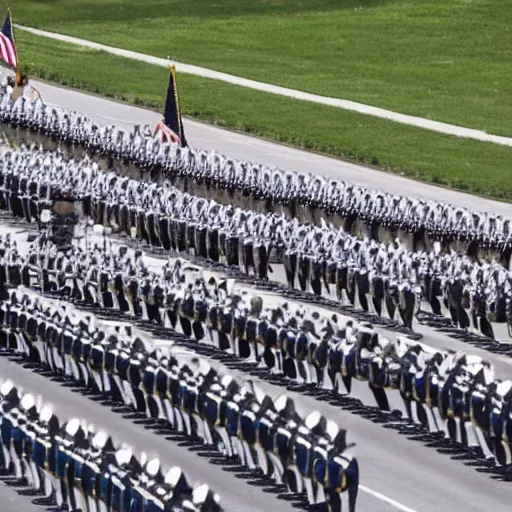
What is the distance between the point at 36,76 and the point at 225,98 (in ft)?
24.8

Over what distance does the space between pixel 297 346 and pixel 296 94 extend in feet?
148

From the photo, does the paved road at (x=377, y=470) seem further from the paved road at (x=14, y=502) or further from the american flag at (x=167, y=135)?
the american flag at (x=167, y=135)

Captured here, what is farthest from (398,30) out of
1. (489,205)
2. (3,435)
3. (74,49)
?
(3,435)

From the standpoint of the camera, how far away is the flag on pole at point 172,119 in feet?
174

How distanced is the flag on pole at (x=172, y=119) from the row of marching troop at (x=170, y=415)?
18595 millimetres

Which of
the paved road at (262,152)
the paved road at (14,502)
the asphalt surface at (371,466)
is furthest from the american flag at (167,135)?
the paved road at (14,502)

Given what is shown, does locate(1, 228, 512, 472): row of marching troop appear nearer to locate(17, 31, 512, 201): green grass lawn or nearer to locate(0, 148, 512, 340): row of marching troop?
locate(0, 148, 512, 340): row of marching troop

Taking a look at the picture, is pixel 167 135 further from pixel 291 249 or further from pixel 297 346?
pixel 297 346

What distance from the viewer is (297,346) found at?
32.1 meters

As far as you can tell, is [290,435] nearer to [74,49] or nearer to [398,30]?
→ [74,49]

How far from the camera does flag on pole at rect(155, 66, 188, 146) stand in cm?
5306

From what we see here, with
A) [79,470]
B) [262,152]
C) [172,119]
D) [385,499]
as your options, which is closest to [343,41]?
[262,152]

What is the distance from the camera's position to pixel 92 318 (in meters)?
32.3

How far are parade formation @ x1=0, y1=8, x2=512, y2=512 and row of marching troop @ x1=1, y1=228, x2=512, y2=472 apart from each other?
4cm
